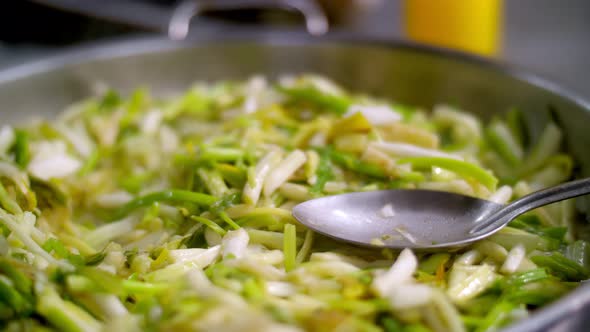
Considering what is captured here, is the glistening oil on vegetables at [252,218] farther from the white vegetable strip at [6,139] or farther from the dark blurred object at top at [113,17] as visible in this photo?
the dark blurred object at top at [113,17]

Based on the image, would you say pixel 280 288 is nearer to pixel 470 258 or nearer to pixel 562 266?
pixel 470 258

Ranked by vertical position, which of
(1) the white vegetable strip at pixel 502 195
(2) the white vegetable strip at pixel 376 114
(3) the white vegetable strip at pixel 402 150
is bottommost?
(1) the white vegetable strip at pixel 502 195

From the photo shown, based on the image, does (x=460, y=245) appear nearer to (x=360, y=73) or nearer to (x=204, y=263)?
(x=204, y=263)

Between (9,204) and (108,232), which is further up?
(9,204)

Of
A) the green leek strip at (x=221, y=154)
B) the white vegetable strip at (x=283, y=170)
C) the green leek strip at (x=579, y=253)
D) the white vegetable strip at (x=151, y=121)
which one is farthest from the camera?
the white vegetable strip at (x=151, y=121)

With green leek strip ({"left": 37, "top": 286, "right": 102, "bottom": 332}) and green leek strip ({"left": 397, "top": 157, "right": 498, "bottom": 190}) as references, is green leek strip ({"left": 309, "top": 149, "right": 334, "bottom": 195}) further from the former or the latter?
green leek strip ({"left": 37, "top": 286, "right": 102, "bottom": 332})

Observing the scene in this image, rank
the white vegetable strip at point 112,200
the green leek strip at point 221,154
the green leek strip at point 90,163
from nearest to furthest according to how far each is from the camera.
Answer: the green leek strip at point 221,154
the white vegetable strip at point 112,200
the green leek strip at point 90,163

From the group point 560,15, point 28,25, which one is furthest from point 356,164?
point 560,15

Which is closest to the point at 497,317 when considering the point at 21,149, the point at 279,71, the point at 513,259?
the point at 513,259

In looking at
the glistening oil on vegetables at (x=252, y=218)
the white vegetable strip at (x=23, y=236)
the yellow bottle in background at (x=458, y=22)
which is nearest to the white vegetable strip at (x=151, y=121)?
the glistening oil on vegetables at (x=252, y=218)

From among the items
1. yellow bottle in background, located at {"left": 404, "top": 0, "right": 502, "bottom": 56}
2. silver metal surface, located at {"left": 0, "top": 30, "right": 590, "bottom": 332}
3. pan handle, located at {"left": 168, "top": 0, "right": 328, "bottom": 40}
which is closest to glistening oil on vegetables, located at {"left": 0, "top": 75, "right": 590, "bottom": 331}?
silver metal surface, located at {"left": 0, "top": 30, "right": 590, "bottom": 332}
